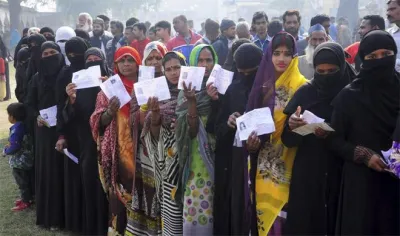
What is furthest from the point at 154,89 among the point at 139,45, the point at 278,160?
the point at 139,45

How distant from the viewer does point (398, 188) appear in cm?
315

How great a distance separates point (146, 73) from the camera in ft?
13.8

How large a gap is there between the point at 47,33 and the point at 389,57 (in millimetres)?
5215

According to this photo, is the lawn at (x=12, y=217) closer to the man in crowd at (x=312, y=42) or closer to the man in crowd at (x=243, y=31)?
the man in crowd at (x=312, y=42)

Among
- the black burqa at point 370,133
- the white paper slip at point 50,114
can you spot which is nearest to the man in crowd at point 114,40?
the white paper slip at point 50,114

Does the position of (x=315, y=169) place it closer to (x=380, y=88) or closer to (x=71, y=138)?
(x=380, y=88)

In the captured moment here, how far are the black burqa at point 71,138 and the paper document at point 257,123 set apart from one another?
217 centimetres

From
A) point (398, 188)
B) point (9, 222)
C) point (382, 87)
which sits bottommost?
point (9, 222)

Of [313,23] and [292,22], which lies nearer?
[313,23]

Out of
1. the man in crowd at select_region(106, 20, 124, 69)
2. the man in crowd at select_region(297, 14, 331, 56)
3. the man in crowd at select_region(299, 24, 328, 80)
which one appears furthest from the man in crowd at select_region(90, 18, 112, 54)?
Answer: the man in crowd at select_region(299, 24, 328, 80)

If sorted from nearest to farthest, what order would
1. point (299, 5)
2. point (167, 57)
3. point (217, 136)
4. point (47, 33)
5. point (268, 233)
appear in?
point (268, 233) < point (217, 136) < point (167, 57) < point (47, 33) < point (299, 5)

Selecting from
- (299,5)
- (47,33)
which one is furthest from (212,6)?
(47,33)

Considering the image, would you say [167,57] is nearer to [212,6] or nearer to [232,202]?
[232,202]

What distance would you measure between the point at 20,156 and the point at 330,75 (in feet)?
13.9
